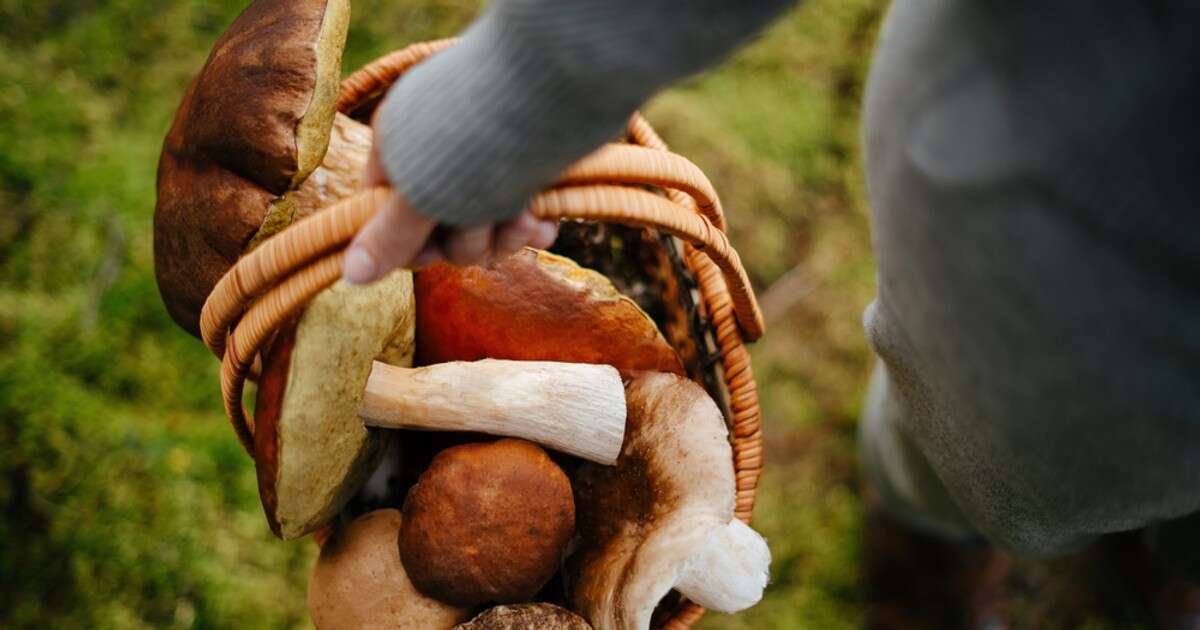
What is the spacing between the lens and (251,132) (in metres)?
0.98

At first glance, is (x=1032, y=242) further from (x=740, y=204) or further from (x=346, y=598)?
(x=740, y=204)

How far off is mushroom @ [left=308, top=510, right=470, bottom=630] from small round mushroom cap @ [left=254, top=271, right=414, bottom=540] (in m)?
0.08

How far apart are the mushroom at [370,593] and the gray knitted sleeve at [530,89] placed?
0.60m

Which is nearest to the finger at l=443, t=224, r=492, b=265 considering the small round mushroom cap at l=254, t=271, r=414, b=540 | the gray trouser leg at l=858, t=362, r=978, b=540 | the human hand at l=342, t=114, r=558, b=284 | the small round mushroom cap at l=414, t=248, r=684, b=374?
the human hand at l=342, t=114, r=558, b=284

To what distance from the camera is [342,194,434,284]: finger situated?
2.36 feet

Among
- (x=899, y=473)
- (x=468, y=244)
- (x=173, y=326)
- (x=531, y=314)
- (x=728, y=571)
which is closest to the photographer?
(x=468, y=244)

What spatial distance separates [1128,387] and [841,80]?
1592 mm

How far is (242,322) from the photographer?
0.93 metres

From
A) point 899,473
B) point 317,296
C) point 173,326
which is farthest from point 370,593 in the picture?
point 173,326

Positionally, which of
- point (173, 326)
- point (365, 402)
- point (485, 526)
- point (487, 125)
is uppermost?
point (487, 125)

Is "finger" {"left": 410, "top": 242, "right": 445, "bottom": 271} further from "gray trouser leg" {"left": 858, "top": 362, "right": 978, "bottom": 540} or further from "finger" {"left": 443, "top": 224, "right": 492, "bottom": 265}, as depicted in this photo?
"gray trouser leg" {"left": 858, "top": 362, "right": 978, "bottom": 540}

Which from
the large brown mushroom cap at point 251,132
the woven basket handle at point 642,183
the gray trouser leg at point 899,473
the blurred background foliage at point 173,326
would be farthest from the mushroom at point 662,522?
the blurred background foliage at point 173,326

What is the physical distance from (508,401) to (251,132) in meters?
0.48

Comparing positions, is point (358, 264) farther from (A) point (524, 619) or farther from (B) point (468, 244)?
(A) point (524, 619)
